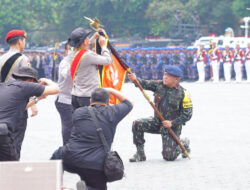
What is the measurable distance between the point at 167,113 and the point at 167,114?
0.01m

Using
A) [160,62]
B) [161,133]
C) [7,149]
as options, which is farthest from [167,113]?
[160,62]

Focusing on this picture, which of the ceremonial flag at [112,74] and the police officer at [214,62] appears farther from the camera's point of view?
the police officer at [214,62]

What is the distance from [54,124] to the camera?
50.8ft

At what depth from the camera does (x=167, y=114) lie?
10.4 m

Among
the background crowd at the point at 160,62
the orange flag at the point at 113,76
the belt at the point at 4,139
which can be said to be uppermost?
the belt at the point at 4,139

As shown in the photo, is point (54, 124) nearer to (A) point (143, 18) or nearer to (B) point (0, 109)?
(B) point (0, 109)

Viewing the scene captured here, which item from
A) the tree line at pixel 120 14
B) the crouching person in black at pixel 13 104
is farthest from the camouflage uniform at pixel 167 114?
the tree line at pixel 120 14

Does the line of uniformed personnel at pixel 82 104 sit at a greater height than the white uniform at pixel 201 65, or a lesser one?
greater

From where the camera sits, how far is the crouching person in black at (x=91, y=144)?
22.0 ft

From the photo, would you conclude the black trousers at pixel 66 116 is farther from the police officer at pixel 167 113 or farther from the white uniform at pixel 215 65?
the white uniform at pixel 215 65

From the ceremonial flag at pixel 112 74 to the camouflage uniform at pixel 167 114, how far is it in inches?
12.0

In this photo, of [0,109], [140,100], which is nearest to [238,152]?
[0,109]

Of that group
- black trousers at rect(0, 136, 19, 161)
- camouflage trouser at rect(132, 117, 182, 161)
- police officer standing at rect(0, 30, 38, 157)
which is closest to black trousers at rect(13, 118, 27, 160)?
black trousers at rect(0, 136, 19, 161)

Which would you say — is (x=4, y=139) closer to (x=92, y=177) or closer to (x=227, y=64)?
(x=92, y=177)
